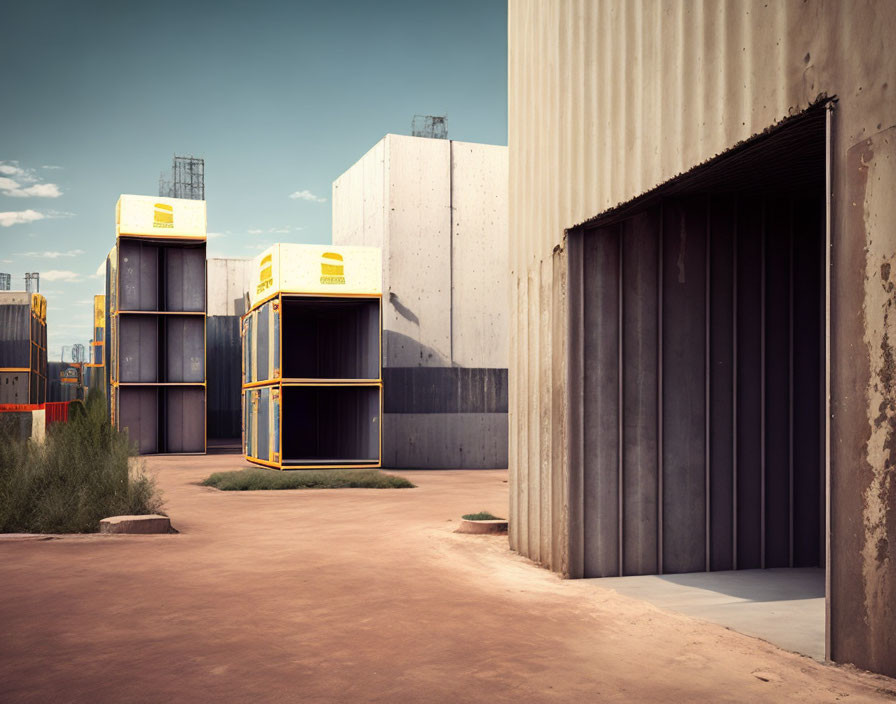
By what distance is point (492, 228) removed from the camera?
22672 mm

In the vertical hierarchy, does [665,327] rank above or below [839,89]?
below

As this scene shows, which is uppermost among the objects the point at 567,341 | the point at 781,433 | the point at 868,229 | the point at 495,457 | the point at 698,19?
the point at 698,19

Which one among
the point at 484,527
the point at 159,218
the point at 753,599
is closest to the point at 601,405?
the point at 753,599

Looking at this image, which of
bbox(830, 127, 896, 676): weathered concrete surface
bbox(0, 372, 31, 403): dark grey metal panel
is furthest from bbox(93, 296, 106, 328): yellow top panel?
bbox(830, 127, 896, 676): weathered concrete surface

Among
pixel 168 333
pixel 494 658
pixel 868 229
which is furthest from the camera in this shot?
pixel 168 333

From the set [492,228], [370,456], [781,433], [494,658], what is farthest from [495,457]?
[494,658]

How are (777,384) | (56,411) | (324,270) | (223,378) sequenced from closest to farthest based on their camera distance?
(777,384) → (324,270) → (56,411) → (223,378)

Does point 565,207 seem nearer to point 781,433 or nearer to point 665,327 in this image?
point 665,327

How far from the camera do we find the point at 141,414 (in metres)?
25.7

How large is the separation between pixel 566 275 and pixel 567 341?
0.63 m

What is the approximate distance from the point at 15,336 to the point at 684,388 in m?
32.8

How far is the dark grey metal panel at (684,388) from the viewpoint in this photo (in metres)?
8.30

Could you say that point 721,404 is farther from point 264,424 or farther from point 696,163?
point 264,424

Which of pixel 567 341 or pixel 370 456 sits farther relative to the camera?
pixel 370 456
